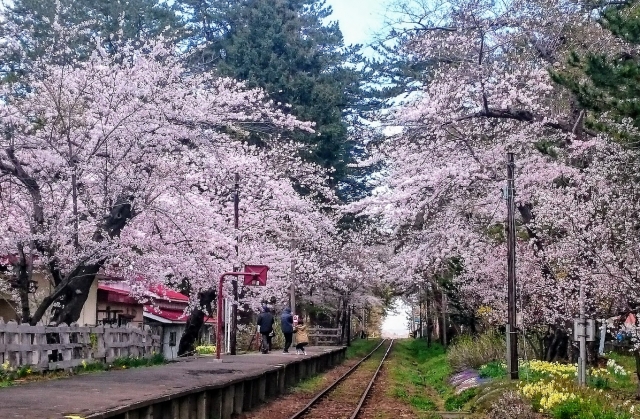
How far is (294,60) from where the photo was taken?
38.3 m

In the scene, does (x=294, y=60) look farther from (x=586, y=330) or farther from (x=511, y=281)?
(x=586, y=330)

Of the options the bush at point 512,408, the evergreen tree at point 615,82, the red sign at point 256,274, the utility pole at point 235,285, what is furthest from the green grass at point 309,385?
the evergreen tree at point 615,82

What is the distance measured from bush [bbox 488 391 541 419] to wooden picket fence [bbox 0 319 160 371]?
764cm

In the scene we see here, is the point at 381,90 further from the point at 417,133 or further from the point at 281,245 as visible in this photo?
the point at 417,133

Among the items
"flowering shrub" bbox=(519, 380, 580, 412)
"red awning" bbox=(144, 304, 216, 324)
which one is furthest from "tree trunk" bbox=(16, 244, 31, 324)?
"red awning" bbox=(144, 304, 216, 324)

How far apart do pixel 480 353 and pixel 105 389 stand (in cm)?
1530

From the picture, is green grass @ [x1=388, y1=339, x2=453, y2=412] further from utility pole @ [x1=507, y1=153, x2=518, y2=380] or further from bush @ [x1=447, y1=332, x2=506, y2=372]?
utility pole @ [x1=507, y1=153, x2=518, y2=380]

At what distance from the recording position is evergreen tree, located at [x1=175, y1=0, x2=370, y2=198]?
36.7 metres

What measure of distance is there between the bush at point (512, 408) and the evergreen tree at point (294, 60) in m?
21.1

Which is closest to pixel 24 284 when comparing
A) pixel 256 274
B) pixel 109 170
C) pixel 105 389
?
pixel 109 170

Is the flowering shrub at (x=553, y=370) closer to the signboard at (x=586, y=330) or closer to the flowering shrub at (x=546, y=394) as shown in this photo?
the signboard at (x=586, y=330)

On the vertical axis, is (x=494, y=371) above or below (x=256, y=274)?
below

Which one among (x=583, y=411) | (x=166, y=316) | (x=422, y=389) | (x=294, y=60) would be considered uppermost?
(x=294, y=60)

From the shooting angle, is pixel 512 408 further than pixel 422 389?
No
